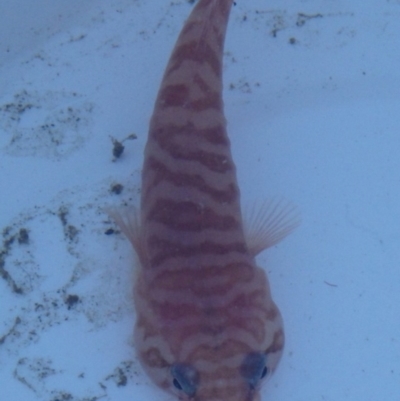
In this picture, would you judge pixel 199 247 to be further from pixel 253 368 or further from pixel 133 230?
pixel 253 368

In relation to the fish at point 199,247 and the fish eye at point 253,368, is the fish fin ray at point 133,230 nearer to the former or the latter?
the fish at point 199,247

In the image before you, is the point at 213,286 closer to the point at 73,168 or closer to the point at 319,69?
the point at 73,168

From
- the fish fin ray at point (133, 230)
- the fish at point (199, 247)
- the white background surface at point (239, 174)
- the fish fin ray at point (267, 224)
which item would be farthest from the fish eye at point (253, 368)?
the fish fin ray at point (133, 230)

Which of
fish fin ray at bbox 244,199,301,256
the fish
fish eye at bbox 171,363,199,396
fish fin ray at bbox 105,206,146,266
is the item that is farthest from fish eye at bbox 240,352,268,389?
fish fin ray at bbox 105,206,146,266

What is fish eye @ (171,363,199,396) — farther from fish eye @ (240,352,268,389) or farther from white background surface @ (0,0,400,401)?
white background surface @ (0,0,400,401)

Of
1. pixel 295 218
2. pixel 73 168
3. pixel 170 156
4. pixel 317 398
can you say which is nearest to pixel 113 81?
pixel 73 168
